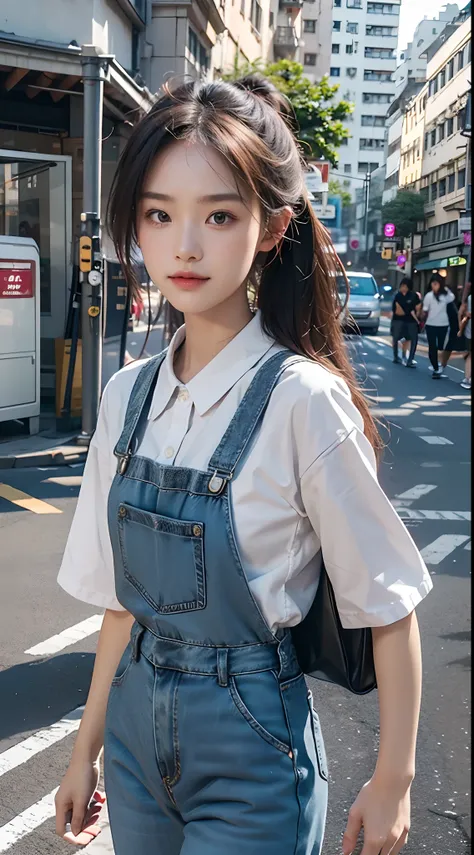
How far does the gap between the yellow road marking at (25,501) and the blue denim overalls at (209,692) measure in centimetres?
585

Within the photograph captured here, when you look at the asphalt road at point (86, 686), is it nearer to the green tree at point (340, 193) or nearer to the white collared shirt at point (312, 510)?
the white collared shirt at point (312, 510)

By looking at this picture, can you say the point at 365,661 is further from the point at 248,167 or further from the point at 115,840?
the point at 248,167

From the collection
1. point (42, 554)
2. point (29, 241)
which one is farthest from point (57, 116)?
point (42, 554)

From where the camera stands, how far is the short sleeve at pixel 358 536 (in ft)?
4.47

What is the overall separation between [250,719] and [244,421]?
0.39 m

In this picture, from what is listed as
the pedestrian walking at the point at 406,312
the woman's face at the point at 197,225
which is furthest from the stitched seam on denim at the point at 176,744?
the pedestrian walking at the point at 406,312

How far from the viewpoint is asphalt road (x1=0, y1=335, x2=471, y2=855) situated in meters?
3.10

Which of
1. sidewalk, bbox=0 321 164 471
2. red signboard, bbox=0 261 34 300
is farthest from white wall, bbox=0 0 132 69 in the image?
sidewalk, bbox=0 321 164 471

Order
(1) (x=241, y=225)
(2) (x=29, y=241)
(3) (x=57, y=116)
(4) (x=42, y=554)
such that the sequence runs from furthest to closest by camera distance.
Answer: (3) (x=57, y=116) < (2) (x=29, y=241) < (4) (x=42, y=554) < (1) (x=241, y=225)

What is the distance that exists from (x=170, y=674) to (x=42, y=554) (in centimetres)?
483

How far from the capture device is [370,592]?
4.52 feet

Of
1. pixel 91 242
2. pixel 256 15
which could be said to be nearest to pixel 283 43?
pixel 256 15

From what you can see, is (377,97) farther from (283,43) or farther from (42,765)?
(283,43)

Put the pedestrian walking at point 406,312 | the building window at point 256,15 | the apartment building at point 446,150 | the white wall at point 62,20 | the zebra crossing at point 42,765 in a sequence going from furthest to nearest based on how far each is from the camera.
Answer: the building window at point 256,15, the pedestrian walking at point 406,312, the white wall at point 62,20, the zebra crossing at point 42,765, the apartment building at point 446,150
